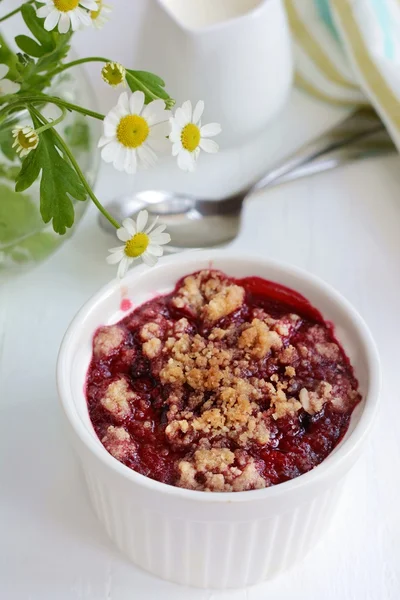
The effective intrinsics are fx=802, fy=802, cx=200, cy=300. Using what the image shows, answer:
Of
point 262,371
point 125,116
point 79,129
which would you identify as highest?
point 125,116

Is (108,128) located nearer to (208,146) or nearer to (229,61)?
(208,146)

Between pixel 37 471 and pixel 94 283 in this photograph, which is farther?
pixel 94 283

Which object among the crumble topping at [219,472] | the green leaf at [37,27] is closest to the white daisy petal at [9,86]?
the green leaf at [37,27]

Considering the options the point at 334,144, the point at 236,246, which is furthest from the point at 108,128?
the point at 334,144

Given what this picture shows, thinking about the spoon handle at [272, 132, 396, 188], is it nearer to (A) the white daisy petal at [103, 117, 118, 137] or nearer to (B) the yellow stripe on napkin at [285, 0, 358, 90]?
(B) the yellow stripe on napkin at [285, 0, 358, 90]

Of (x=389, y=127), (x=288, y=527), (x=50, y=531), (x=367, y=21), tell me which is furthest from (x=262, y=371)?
(x=367, y=21)

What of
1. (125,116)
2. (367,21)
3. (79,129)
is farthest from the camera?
(367,21)

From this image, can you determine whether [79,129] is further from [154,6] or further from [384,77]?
[384,77]

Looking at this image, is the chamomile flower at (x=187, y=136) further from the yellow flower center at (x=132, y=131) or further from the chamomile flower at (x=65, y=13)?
the chamomile flower at (x=65, y=13)

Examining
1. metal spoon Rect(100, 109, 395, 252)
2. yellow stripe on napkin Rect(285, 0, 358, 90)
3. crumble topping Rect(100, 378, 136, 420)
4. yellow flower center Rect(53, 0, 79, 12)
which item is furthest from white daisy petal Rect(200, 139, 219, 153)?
yellow stripe on napkin Rect(285, 0, 358, 90)

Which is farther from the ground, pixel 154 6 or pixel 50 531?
pixel 154 6
